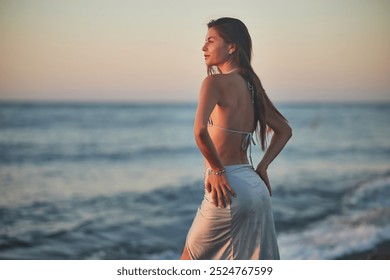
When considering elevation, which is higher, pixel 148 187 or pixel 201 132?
pixel 201 132

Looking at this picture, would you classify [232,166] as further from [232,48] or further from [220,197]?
[232,48]

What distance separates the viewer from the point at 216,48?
2.25 metres

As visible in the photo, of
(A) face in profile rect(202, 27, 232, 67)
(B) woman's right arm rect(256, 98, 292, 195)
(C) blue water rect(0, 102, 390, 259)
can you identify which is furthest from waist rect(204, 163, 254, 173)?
(C) blue water rect(0, 102, 390, 259)

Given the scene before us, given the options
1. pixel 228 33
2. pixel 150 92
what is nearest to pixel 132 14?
pixel 150 92

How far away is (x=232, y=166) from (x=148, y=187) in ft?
16.5

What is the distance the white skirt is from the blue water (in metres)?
2.26

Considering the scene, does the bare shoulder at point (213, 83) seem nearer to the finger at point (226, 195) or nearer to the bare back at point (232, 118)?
the bare back at point (232, 118)

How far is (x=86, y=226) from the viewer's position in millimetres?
5844

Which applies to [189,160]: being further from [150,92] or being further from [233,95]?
[233,95]

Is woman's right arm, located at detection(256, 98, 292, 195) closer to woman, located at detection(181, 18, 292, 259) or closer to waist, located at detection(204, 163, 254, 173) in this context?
woman, located at detection(181, 18, 292, 259)

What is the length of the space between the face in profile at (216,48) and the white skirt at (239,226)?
429 mm

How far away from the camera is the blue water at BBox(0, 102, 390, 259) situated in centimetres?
508

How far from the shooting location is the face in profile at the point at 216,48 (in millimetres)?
2250

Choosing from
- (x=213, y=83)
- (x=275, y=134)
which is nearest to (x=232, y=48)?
(x=213, y=83)
